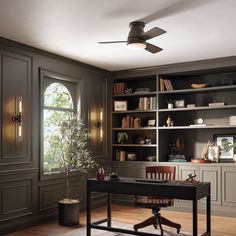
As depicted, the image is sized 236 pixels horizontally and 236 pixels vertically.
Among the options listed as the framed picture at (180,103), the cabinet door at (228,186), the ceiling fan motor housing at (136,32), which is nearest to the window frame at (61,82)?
the framed picture at (180,103)

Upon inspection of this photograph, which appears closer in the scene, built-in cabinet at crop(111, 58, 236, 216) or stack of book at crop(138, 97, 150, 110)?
built-in cabinet at crop(111, 58, 236, 216)

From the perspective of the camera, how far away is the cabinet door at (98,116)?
22.0ft

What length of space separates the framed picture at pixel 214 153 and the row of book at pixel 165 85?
4.51ft

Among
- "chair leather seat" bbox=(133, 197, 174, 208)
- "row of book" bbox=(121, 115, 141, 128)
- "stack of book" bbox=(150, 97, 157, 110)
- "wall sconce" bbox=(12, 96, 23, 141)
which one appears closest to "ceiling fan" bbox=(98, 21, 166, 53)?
"wall sconce" bbox=(12, 96, 23, 141)

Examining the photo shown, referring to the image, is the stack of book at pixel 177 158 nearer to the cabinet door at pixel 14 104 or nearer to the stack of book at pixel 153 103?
the stack of book at pixel 153 103

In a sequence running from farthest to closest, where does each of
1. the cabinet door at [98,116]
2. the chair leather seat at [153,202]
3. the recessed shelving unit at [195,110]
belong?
the cabinet door at [98,116], the recessed shelving unit at [195,110], the chair leather seat at [153,202]

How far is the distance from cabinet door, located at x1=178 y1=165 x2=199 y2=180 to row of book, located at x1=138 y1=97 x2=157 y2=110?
1290mm

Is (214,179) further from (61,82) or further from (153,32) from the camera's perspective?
(153,32)

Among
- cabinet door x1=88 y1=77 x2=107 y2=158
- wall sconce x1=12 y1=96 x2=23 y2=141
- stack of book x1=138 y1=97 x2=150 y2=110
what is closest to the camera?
wall sconce x1=12 y1=96 x2=23 y2=141

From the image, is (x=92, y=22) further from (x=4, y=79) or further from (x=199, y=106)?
(x=199, y=106)

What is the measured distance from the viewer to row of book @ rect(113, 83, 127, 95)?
723cm

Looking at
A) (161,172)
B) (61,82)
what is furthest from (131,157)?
(61,82)

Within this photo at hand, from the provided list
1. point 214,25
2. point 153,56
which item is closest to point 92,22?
point 214,25

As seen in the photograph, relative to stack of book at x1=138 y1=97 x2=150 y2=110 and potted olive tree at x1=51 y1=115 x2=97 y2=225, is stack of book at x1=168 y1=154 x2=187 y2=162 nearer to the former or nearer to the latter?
stack of book at x1=138 y1=97 x2=150 y2=110
